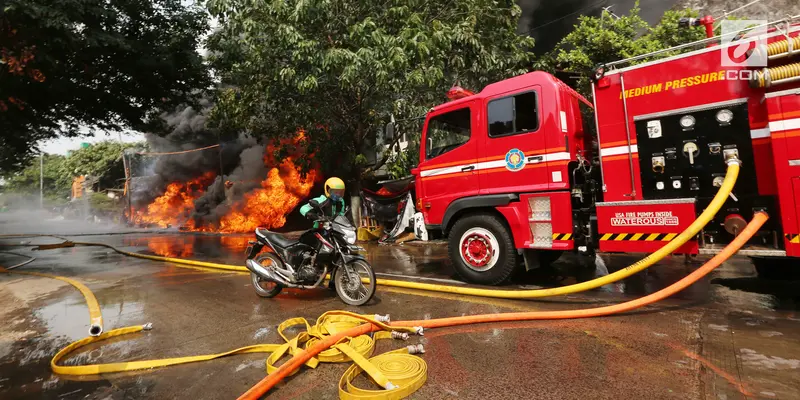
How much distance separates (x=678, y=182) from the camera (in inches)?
176

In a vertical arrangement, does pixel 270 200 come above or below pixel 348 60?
below

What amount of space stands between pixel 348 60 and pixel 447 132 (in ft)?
13.0

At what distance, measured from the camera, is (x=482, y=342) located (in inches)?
140

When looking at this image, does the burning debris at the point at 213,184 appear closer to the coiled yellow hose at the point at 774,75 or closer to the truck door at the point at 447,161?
the truck door at the point at 447,161

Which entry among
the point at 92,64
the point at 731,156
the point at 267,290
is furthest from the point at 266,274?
the point at 92,64

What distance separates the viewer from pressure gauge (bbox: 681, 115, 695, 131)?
438 cm

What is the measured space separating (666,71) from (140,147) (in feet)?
181

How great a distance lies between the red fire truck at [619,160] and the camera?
395 centimetres

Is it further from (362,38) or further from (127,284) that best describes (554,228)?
(127,284)

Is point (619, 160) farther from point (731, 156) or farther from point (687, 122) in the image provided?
point (731, 156)

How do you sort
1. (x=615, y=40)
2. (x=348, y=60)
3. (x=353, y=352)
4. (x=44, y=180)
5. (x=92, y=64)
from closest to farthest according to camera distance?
(x=353, y=352), (x=348, y=60), (x=92, y=64), (x=615, y=40), (x=44, y=180)

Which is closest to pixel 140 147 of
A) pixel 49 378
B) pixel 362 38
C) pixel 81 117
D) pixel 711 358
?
pixel 81 117

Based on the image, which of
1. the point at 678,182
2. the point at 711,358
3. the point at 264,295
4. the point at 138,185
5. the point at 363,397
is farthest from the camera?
the point at 138,185
